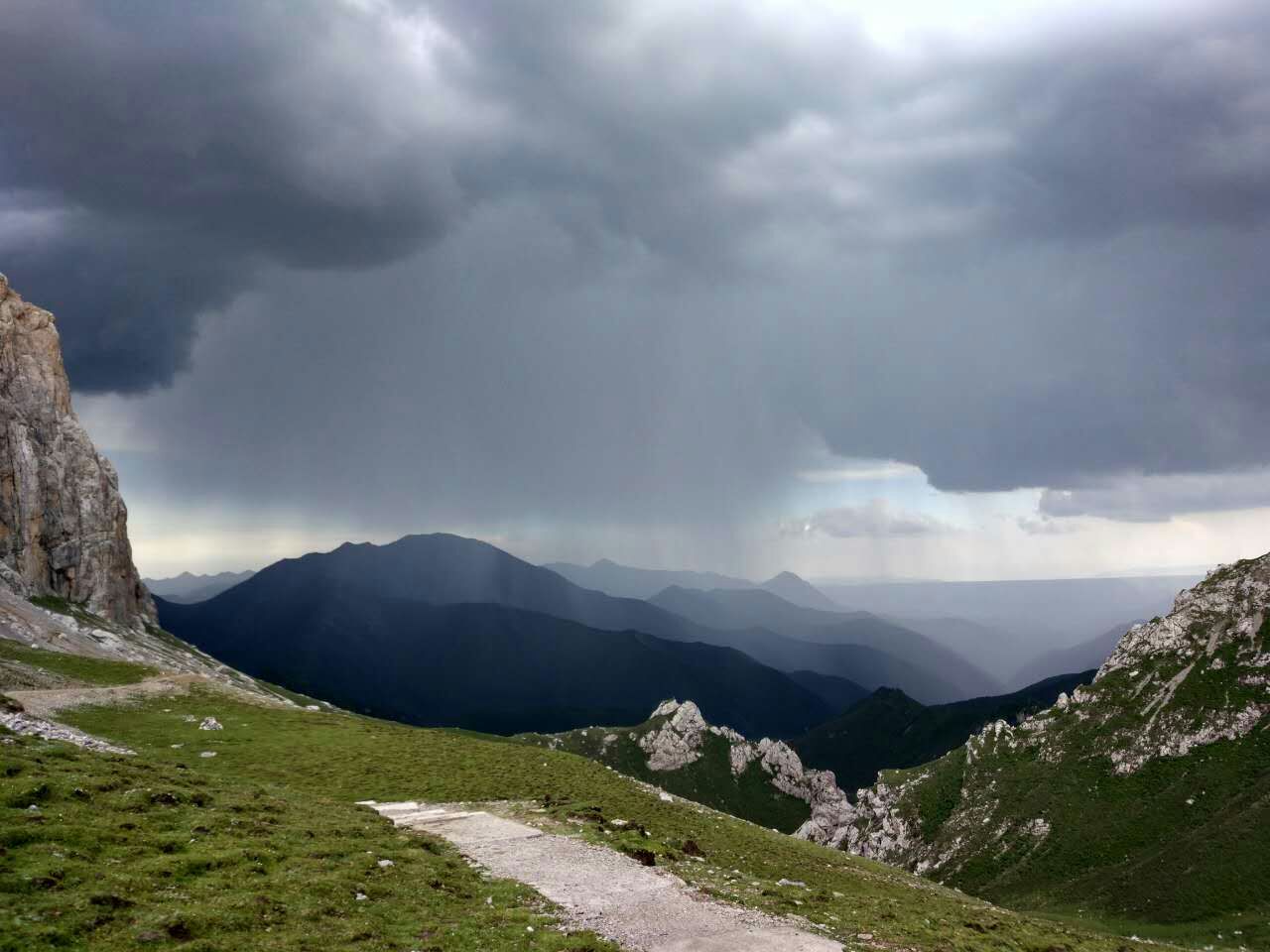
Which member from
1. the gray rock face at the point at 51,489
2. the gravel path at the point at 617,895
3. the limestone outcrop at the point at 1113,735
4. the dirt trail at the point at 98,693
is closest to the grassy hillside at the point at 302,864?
the gravel path at the point at 617,895

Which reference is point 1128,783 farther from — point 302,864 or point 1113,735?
point 302,864

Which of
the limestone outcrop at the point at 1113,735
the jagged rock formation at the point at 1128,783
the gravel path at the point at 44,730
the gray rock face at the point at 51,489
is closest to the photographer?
the gravel path at the point at 44,730

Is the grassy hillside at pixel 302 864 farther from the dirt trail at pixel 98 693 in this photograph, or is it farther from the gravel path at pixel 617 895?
the dirt trail at pixel 98 693

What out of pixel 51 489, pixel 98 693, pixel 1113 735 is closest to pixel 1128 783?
pixel 1113 735

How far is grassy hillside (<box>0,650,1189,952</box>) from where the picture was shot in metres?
21.3

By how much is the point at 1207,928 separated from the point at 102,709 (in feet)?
440

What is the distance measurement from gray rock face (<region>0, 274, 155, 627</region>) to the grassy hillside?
143 meters

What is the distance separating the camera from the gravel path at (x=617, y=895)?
26.0 metres

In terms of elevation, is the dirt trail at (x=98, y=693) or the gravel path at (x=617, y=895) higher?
the gravel path at (x=617, y=895)

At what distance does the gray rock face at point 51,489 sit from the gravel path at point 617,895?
169 m

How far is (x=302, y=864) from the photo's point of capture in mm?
27906

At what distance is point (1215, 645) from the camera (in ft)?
497

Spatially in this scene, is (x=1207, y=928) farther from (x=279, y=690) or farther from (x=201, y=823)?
(x=279, y=690)

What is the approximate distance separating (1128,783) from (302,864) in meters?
169
